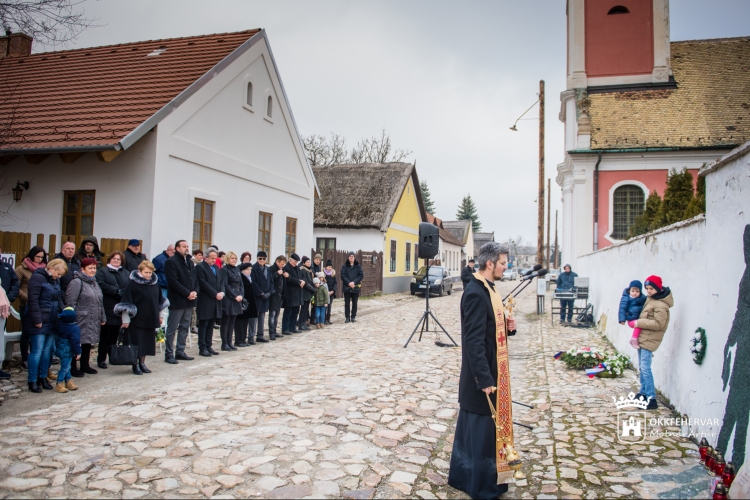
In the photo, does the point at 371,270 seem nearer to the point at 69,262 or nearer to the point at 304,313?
the point at 304,313

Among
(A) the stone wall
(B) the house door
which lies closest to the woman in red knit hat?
(A) the stone wall

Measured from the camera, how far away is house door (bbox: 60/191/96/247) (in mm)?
11141

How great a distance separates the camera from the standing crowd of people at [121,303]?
644cm

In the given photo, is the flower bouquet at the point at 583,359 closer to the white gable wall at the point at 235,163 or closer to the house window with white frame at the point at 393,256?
the white gable wall at the point at 235,163

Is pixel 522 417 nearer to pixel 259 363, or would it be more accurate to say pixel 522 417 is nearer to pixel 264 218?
pixel 259 363

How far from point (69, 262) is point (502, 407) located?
6.58 meters

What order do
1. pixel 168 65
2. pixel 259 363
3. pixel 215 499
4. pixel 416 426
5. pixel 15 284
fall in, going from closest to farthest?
pixel 215 499
pixel 416 426
pixel 15 284
pixel 259 363
pixel 168 65

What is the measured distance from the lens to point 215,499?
3627 millimetres

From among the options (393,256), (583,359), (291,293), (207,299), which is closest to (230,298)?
(207,299)

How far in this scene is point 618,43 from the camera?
82.0 ft

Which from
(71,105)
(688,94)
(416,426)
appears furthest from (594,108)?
(416,426)

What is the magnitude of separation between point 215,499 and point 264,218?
12.4 metres

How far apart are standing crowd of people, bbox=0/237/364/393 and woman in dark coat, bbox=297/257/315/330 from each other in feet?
3.05

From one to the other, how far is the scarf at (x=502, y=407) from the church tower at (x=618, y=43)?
941 inches
